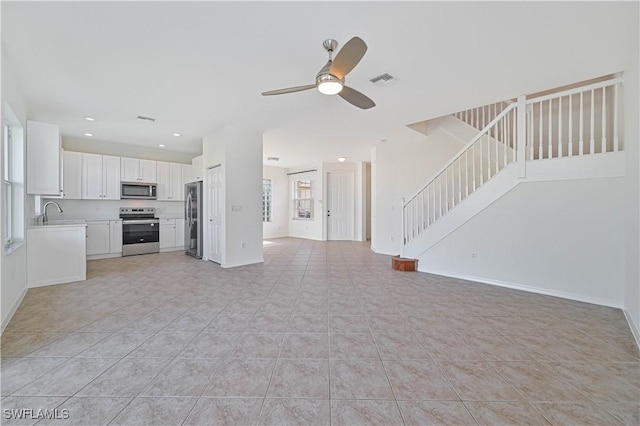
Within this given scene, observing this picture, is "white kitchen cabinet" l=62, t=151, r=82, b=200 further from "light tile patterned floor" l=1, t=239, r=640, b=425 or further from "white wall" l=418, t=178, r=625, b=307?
"white wall" l=418, t=178, r=625, b=307

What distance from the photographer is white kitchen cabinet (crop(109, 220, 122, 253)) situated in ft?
19.6

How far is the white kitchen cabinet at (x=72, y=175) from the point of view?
18.0 ft

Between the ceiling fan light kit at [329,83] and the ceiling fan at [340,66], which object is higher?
the ceiling fan at [340,66]

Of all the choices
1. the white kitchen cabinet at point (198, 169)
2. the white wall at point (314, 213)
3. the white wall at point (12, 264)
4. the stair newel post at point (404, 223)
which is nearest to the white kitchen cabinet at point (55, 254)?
the white wall at point (12, 264)

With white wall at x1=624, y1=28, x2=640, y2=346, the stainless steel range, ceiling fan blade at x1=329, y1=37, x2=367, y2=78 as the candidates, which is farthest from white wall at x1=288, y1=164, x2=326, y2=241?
white wall at x1=624, y1=28, x2=640, y2=346

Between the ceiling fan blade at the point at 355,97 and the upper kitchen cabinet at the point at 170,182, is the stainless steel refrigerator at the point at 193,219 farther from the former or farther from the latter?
the ceiling fan blade at the point at 355,97

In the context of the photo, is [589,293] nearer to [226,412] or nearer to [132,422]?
[226,412]

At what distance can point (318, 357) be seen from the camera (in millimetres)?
2062

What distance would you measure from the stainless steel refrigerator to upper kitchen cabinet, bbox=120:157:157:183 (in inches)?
38.7

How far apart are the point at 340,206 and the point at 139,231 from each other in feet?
18.9

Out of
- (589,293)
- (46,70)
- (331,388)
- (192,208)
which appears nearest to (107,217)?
(192,208)

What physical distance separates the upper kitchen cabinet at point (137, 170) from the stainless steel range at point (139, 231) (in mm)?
739

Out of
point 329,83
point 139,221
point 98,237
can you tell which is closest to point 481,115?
point 329,83

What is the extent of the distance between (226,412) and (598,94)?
6.17 m
